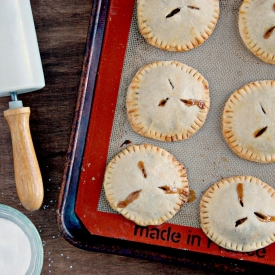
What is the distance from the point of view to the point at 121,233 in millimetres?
1601

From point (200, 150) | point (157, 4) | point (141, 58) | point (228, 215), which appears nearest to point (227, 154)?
point (200, 150)

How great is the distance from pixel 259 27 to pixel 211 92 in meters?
0.28

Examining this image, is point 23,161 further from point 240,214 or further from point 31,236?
point 240,214

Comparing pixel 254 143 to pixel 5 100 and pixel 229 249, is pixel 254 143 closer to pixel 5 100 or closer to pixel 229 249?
pixel 229 249

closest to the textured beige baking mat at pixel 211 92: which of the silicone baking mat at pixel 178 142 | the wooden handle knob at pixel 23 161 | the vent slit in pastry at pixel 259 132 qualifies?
the silicone baking mat at pixel 178 142

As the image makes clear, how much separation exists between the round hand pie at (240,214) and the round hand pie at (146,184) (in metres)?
0.11

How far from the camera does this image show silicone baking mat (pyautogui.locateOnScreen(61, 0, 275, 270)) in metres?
1.58

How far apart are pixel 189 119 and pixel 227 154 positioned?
19 cm

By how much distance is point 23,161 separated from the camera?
4.94 feet

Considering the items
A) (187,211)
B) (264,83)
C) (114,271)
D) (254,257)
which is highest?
(264,83)

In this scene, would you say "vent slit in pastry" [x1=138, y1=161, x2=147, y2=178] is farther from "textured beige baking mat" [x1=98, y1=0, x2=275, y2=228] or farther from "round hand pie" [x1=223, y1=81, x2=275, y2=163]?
"round hand pie" [x1=223, y1=81, x2=275, y2=163]

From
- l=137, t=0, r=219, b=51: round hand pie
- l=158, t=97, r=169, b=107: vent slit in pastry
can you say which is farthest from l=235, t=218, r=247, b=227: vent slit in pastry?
l=137, t=0, r=219, b=51: round hand pie

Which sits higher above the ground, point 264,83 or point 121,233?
point 264,83

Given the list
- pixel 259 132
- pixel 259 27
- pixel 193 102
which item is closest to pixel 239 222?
pixel 259 132
